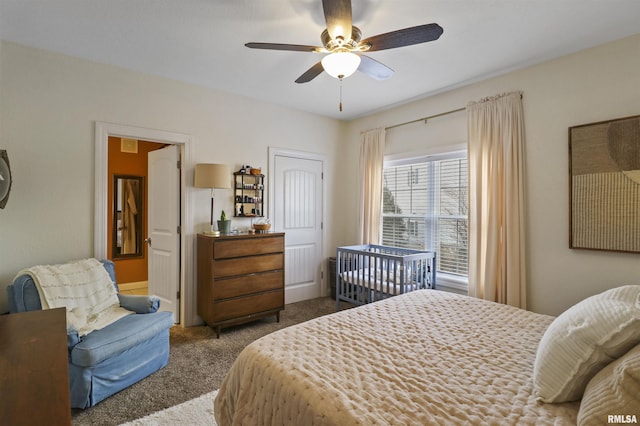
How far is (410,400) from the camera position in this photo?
1.09 metres

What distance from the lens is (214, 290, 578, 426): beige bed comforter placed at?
1035 mm

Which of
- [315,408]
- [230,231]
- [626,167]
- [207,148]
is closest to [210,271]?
[230,231]

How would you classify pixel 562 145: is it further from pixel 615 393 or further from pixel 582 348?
pixel 615 393

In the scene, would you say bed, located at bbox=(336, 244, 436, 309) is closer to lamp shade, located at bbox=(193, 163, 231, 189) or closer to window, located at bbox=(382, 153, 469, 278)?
window, located at bbox=(382, 153, 469, 278)

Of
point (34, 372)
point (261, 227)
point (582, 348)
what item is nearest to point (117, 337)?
point (34, 372)

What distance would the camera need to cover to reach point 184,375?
8.19 ft

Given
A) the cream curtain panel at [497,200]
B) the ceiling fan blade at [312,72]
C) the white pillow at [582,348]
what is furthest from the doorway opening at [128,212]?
the white pillow at [582,348]

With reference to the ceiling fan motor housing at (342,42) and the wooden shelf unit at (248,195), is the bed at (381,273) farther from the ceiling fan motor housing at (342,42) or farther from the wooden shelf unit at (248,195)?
the ceiling fan motor housing at (342,42)

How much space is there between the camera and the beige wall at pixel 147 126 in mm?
2541

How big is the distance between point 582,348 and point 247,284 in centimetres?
290

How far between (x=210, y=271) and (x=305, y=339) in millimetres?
1944

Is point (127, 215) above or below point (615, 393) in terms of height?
above

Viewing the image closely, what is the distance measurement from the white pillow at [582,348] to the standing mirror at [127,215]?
5.39 m

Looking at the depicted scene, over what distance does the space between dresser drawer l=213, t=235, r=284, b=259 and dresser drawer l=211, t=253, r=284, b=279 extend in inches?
2.1
